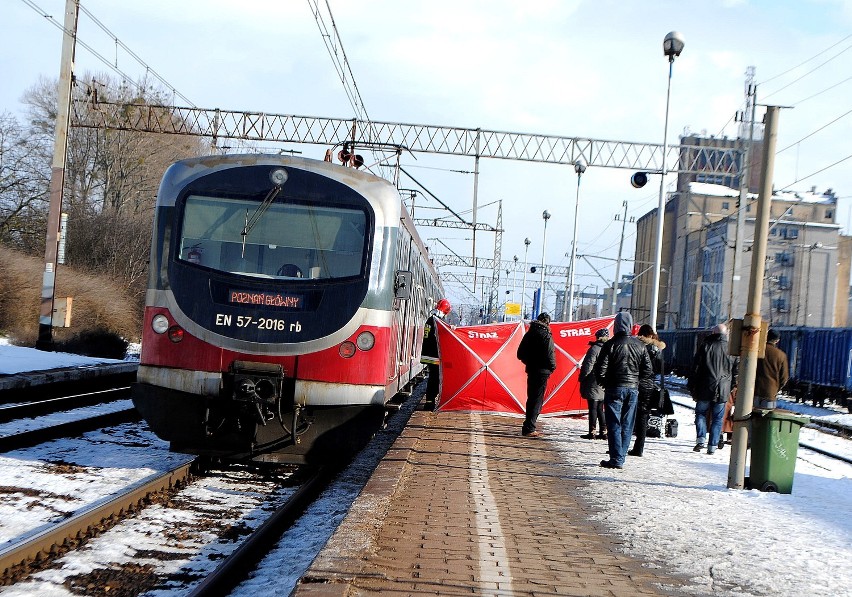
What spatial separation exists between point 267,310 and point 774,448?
5179mm

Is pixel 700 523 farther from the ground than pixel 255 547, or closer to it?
farther from the ground

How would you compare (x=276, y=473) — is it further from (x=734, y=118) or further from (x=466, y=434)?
(x=734, y=118)

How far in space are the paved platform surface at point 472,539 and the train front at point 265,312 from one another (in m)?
0.98

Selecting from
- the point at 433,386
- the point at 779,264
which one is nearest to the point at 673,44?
the point at 433,386

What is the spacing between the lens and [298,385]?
965 cm

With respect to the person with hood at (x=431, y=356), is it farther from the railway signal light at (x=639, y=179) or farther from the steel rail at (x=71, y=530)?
the railway signal light at (x=639, y=179)

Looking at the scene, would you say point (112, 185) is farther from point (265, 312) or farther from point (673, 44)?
point (265, 312)

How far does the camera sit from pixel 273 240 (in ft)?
32.9

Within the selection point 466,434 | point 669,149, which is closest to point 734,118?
point 669,149

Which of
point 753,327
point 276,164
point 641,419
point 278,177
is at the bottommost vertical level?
point 641,419

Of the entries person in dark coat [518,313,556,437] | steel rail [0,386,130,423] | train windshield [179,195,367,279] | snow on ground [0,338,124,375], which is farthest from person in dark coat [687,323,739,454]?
snow on ground [0,338,124,375]

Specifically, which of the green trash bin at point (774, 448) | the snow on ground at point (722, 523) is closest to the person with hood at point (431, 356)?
the snow on ground at point (722, 523)

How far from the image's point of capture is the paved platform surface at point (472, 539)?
18.4 feet

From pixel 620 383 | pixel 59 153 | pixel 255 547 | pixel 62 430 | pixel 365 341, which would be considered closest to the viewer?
pixel 255 547
